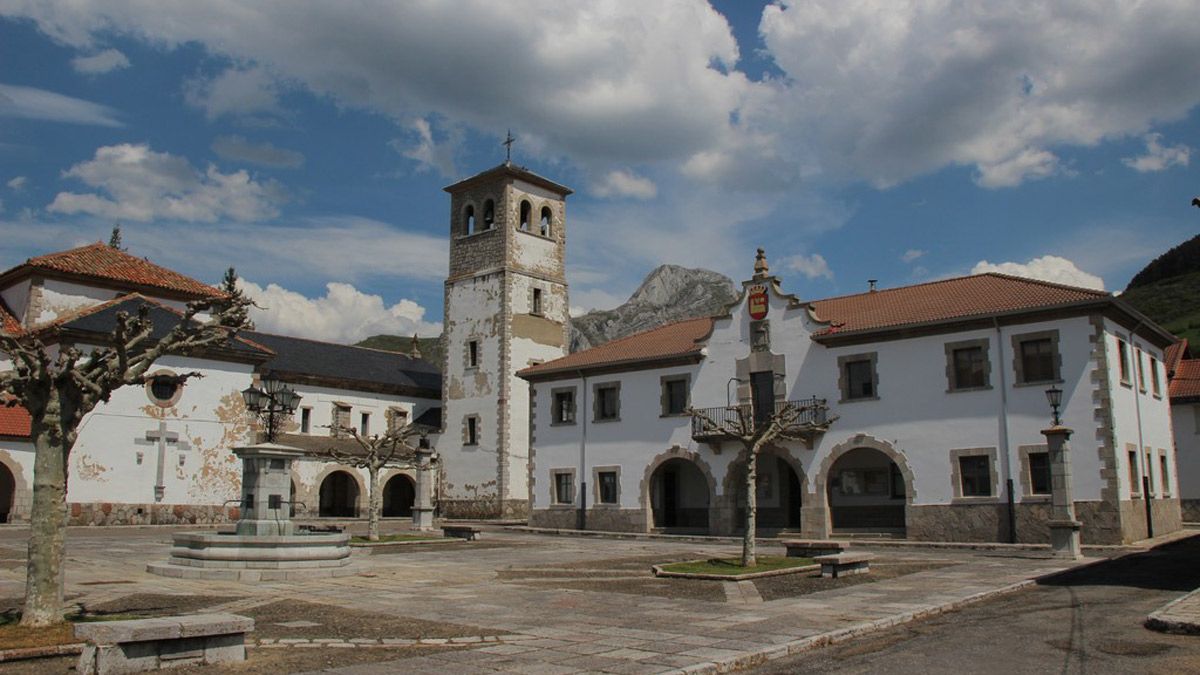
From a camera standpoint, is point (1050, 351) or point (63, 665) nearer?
point (63, 665)

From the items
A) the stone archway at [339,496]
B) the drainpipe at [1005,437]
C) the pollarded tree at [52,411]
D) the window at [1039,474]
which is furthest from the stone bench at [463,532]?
the stone archway at [339,496]

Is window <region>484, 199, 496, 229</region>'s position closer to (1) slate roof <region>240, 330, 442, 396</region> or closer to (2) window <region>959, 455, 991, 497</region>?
(1) slate roof <region>240, 330, 442, 396</region>

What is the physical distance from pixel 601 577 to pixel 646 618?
18.6 ft

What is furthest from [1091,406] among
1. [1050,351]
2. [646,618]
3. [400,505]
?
[400,505]

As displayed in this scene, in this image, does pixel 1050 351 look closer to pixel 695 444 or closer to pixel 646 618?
pixel 695 444

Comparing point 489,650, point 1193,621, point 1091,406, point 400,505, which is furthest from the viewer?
point 400,505

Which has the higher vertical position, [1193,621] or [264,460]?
[264,460]

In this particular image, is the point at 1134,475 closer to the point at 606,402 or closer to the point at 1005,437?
the point at 1005,437

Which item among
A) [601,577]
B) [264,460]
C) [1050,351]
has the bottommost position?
[601,577]

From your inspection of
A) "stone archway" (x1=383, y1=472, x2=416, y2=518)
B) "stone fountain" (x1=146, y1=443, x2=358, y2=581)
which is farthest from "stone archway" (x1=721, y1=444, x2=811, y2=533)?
"stone archway" (x1=383, y1=472, x2=416, y2=518)

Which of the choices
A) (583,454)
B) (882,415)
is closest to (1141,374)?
(882,415)

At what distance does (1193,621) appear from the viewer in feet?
34.0

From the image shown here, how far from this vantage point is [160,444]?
37.5 meters

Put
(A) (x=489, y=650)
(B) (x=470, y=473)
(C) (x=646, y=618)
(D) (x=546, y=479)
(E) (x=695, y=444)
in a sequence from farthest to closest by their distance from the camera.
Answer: (B) (x=470, y=473) → (D) (x=546, y=479) → (E) (x=695, y=444) → (C) (x=646, y=618) → (A) (x=489, y=650)
